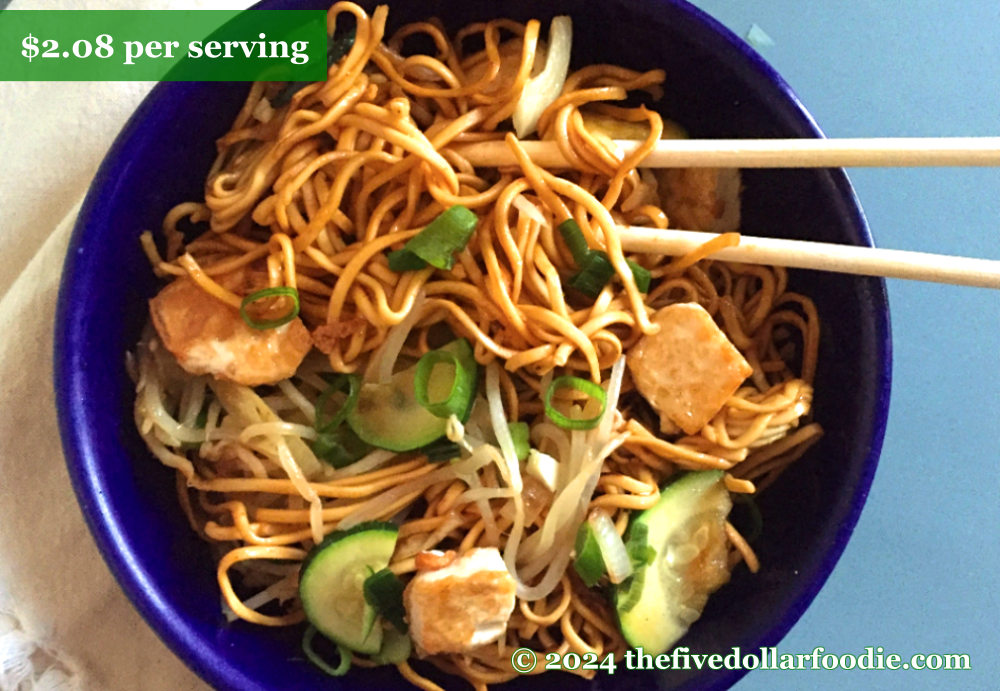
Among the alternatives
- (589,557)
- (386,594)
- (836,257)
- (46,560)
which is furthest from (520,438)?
(46,560)

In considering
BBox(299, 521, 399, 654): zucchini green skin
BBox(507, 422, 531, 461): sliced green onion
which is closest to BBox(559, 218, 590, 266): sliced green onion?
BBox(507, 422, 531, 461): sliced green onion

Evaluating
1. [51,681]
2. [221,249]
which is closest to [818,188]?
[221,249]

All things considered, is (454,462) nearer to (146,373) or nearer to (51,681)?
(146,373)

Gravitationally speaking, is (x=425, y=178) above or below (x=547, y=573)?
above

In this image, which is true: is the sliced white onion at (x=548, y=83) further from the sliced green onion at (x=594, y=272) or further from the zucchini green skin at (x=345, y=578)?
the zucchini green skin at (x=345, y=578)

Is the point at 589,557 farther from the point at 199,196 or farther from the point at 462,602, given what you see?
the point at 199,196

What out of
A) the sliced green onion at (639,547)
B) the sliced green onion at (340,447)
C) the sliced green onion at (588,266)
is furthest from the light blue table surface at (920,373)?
the sliced green onion at (340,447)

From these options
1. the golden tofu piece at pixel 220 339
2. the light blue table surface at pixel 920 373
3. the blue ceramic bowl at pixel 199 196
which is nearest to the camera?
the blue ceramic bowl at pixel 199 196
